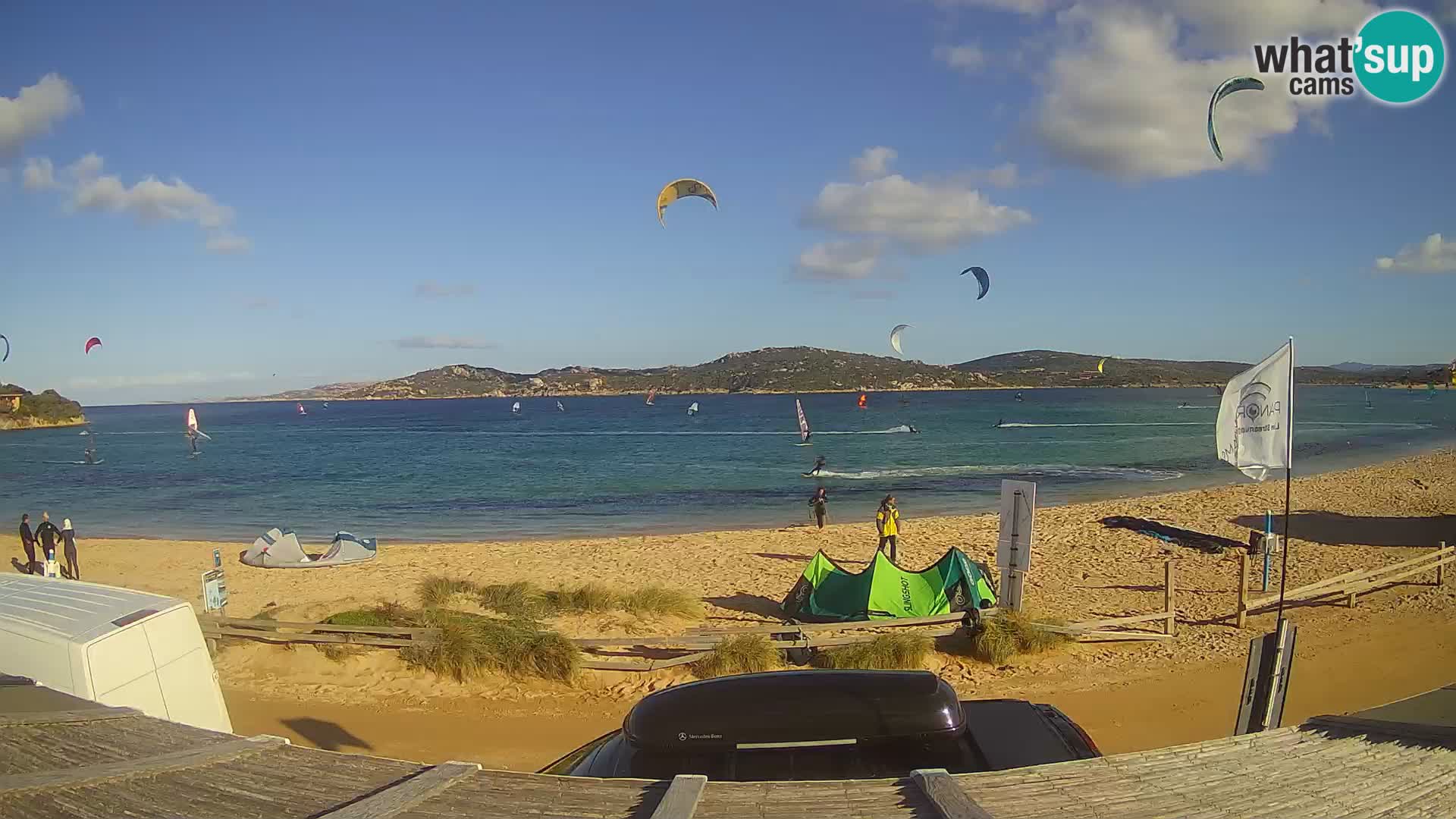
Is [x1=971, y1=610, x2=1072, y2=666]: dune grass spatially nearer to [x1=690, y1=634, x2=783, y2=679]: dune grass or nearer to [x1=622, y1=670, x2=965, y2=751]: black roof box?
[x1=690, y1=634, x2=783, y2=679]: dune grass

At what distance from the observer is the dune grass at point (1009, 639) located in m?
8.49

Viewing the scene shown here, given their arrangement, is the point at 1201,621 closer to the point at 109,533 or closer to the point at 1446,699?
the point at 1446,699

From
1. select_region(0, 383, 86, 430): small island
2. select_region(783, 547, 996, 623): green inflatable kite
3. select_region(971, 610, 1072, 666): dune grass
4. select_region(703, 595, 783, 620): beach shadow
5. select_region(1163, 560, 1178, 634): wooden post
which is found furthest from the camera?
select_region(0, 383, 86, 430): small island

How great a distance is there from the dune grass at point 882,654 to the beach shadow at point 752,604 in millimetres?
2909

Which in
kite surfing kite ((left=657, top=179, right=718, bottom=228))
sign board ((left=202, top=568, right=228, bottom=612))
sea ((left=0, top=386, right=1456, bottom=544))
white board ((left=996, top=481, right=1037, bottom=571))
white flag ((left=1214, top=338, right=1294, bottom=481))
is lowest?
sea ((left=0, top=386, right=1456, bottom=544))

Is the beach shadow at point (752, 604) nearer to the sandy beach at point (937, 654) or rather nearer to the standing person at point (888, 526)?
the sandy beach at point (937, 654)

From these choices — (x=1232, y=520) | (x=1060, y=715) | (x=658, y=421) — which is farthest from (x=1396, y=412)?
(x=1060, y=715)

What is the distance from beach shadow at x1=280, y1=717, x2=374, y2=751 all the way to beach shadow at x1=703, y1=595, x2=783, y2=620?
5733 mm

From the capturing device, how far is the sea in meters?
25.8

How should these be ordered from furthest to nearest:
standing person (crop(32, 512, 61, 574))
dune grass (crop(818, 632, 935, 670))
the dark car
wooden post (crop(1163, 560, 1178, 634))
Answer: standing person (crop(32, 512, 61, 574))
wooden post (crop(1163, 560, 1178, 634))
dune grass (crop(818, 632, 935, 670))
the dark car

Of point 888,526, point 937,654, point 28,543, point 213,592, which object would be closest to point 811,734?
point 937,654

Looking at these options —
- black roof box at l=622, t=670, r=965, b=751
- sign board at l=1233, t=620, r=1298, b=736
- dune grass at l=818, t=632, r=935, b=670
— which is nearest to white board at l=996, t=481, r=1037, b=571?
dune grass at l=818, t=632, r=935, b=670

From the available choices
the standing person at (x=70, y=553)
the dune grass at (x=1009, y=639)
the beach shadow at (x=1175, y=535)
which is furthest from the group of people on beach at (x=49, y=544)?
the beach shadow at (x=1175, y=535)

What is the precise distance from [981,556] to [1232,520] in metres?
7.76
